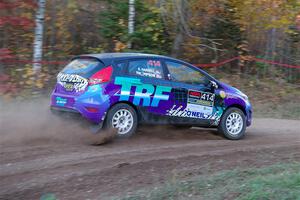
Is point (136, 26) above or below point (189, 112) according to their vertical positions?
above

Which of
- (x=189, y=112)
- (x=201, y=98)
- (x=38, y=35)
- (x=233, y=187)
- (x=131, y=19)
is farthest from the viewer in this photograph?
(x=131, y=19)

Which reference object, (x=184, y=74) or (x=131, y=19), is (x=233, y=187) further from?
(x=131, y=19)

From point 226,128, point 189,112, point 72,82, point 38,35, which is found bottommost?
point 226,128

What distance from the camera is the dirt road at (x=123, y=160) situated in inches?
257

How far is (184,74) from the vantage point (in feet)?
33.1

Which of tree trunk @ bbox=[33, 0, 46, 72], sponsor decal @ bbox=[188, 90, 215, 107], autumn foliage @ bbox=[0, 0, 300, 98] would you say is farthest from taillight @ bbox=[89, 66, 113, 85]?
autumn foliage @ bbox=[0, 0, 300, 98]

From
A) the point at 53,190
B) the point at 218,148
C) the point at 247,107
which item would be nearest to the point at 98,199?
the point at 53,190

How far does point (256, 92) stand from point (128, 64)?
919 centimetres

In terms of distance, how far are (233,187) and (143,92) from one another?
3.66m

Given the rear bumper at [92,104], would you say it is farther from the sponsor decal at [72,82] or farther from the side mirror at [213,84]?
the side mirror at [213,84]

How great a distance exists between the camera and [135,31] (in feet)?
54.4

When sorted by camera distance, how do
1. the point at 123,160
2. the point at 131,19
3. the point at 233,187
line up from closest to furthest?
the point at 233,187 → the point at 123,160 → the point at 131,19

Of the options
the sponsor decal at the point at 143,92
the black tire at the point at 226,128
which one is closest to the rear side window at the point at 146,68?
the sponsor decal at the point at 143,92

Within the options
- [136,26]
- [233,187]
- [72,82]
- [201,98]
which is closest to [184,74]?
[201,98]
